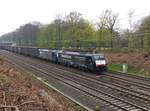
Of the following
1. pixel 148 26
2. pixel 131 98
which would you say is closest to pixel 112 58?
pixel 148 26

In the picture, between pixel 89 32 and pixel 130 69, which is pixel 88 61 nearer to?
pixel 130 69

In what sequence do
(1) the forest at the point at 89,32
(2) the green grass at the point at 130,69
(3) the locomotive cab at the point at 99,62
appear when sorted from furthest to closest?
1. (1) the forest at the point at 89,32
2. (3) the locomotive cab at the point at 99,62
3. (2) the green grass at the point at 130,69

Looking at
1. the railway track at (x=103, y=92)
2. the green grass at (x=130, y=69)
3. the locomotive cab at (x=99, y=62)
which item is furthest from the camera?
the locomotive cab at (x=99, y=62)

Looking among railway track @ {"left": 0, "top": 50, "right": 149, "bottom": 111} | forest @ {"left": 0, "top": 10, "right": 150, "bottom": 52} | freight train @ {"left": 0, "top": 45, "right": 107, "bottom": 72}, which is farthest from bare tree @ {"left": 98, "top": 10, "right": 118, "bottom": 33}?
railway track @ {"left": 0, "top": 50, "right": 149, "bottom": 111}

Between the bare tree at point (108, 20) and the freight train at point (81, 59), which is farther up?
the bare tree at point (108, 20)

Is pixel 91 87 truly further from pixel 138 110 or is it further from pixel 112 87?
pixel 138 110

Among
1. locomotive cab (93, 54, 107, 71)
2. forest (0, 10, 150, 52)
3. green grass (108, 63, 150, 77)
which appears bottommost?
green grass (108, 63, 150, 77)

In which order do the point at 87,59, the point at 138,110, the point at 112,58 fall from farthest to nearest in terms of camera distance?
1. the point at 112,58
2. the point at 87,59
3. the point at 138,110

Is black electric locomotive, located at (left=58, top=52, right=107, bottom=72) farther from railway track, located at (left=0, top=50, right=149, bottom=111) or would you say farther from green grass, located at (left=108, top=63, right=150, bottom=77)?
green grass, located at (left=108, top=63, right=150, bottom=77)

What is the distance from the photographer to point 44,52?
52.1 m

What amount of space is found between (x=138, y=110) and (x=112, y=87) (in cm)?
752

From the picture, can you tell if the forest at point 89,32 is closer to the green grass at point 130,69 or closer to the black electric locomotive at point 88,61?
the green grass at point 130,69

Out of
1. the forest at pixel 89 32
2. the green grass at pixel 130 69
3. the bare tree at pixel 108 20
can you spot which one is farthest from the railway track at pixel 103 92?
the bare tree at pixel 108 20

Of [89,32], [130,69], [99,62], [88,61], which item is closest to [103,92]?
[99,62]
